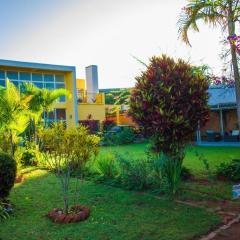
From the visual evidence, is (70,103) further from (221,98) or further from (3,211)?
(3,211)

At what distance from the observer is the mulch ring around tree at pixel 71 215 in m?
5.82

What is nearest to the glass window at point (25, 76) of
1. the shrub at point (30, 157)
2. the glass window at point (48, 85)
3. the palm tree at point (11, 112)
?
the glass window at point (48, 85)

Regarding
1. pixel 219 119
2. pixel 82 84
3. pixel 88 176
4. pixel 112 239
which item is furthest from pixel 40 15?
pixel 82 84

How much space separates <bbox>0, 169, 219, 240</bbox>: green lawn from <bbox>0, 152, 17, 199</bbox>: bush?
1.68 feet

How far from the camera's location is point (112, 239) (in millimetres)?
4957

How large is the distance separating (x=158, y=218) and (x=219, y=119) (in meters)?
20.4

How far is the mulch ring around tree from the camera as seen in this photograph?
582cm

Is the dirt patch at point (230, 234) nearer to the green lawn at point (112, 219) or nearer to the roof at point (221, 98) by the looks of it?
the green lawn at point (112, 219)

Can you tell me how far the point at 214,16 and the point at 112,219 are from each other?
24.6 ft

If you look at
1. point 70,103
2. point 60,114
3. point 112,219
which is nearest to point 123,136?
point 70,103

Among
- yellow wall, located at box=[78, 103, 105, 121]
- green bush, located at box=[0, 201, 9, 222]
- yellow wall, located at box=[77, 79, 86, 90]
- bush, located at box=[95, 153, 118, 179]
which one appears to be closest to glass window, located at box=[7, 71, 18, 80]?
yellow wall, located at box=[78, 103, 105, 121]

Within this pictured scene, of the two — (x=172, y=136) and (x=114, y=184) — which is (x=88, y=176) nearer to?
(x=114, y=184)

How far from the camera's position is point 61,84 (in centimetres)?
2894

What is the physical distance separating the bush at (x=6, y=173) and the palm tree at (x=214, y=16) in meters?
6.73
